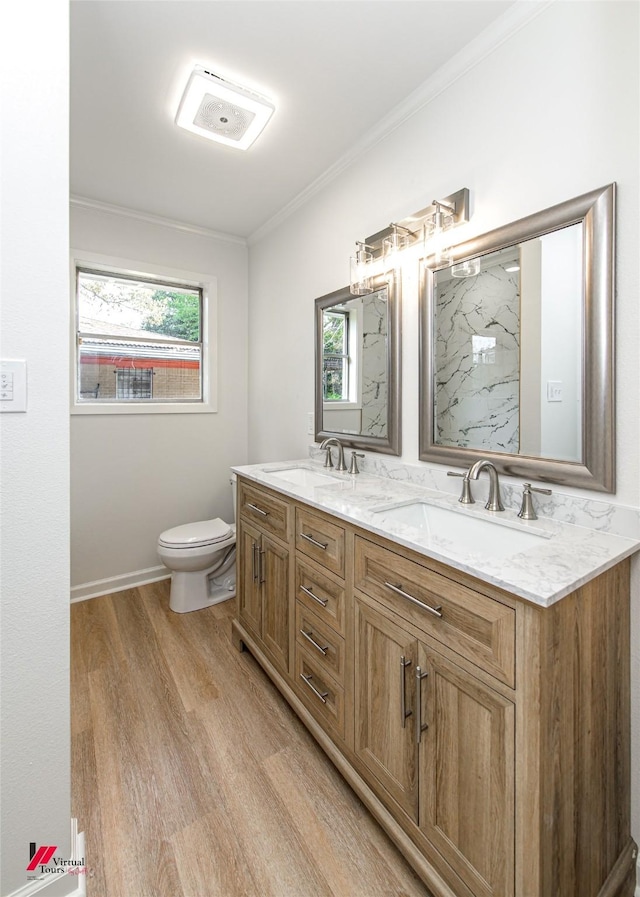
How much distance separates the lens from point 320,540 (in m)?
1.55

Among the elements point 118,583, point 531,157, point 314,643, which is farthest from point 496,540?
point 118,583

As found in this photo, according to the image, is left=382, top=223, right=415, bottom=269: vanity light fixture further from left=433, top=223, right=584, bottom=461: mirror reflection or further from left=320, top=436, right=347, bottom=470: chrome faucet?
left=320, top=436, right=347, bottom=470: chrome faucet

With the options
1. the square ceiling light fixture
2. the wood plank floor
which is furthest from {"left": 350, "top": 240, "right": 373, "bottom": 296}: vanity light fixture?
the wood plank floor

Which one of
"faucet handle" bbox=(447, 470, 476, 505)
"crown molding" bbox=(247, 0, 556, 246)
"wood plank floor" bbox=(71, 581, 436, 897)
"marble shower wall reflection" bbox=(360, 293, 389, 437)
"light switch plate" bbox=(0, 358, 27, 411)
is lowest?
"wood plank floor" bbox=(71, 581, 436, 897)

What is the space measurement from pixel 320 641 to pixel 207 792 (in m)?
0.61

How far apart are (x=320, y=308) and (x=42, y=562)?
6.32ft

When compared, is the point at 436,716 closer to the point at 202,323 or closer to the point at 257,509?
the point at 257,509

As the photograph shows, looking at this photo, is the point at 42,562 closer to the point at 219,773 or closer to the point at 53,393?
the point at 53,393

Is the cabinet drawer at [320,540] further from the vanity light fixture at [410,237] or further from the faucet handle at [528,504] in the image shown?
the vanity light fixture at [410,237]

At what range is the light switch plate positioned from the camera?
39.0 inches

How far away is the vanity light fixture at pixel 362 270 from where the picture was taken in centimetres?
198

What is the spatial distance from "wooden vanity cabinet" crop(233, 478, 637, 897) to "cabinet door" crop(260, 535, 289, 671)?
1.08 ft

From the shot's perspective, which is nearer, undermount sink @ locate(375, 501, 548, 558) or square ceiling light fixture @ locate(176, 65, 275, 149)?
undermount sink @ locate(375, 501, 548, 558)

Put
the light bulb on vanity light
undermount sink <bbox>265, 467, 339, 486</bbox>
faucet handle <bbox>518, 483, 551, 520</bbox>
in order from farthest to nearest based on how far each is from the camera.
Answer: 1. undermount sink <bbox>265, 467, 339, 486</bbox>
2. the light bulb on vanity light
3. faucet handle <bbox>518, 483, 551, 520</bbox>
